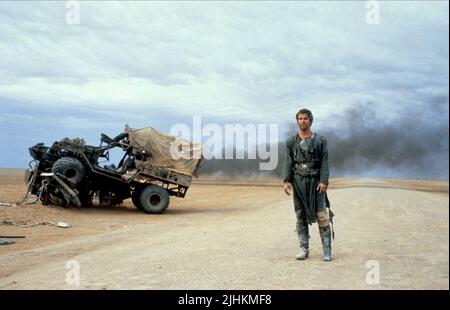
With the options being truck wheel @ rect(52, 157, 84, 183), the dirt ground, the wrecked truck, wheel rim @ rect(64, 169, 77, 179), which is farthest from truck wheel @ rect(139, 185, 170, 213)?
the dirt ground

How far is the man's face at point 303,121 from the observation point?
309 inches

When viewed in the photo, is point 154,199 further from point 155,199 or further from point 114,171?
point 114,171

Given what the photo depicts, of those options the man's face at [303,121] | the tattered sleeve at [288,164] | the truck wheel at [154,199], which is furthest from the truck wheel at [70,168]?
the man's face at [303,121]

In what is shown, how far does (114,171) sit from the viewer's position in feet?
66.2

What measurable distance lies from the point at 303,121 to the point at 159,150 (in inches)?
533

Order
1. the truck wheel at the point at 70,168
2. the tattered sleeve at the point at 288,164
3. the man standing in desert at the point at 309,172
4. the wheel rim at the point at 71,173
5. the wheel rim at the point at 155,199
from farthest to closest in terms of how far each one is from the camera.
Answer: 1. the wheel rim at the point at 155,199
2. the wheel rim at the point at 71,173
3. the truck wheel at the point at 70,168
4. the tattered sleeve at the point at 288,164
5. the man standing in desert at the point at 309,172

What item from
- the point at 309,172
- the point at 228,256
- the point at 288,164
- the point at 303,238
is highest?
the point at 288,164

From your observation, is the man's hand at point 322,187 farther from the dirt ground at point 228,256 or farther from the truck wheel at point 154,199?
the truck wheel at point 154,199

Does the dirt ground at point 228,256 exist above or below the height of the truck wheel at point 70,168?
below

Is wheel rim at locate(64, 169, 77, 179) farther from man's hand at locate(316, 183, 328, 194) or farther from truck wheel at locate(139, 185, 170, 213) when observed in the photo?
man's hand at locate(316, 183, 328, 194)

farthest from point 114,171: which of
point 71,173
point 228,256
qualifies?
point 228,256
